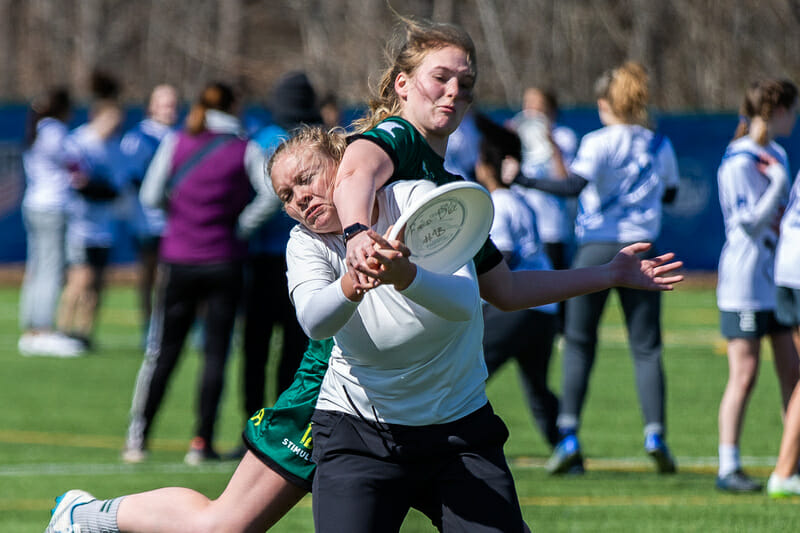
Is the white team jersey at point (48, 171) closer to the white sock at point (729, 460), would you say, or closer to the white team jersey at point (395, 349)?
the white sock at point (729, 460)

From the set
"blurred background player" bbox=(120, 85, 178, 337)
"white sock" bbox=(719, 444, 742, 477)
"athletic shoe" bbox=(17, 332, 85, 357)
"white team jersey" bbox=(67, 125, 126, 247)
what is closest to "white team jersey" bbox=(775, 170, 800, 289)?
"white sock" bbox=(719, 444, 742, 477)

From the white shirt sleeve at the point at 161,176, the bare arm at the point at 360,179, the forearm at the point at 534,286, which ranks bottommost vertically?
the white shirt sleeve at the point at 161,176

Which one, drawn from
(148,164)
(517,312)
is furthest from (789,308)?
(148,164)

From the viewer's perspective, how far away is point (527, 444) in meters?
9.24

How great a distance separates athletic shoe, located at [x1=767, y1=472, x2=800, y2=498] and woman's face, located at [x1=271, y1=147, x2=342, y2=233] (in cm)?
379

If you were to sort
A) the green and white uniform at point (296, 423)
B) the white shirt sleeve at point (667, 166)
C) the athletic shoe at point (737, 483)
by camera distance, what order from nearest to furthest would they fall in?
the green and white uniform at point (296, 423) < the athletic shoe at point (737, 483) < the white shirt sleeve at point (667, 166)

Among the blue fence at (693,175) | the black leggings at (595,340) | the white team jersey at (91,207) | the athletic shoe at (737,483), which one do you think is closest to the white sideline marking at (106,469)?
the black leggings at (595,340)

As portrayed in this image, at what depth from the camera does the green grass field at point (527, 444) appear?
6.77m

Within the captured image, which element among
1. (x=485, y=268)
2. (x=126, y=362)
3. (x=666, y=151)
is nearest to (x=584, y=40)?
(x=126, y=362)

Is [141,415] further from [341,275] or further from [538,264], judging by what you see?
[341,275]

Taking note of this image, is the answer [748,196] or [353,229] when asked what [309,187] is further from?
[748,196]

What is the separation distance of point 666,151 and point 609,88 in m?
0.53

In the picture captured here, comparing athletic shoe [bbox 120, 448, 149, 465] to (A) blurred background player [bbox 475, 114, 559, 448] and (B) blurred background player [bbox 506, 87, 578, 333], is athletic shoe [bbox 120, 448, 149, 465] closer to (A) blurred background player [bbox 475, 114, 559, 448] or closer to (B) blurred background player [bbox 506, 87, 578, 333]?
(A) blurred background player [bbox 475, 114, 559, 448]

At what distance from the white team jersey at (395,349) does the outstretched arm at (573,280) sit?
29cm
